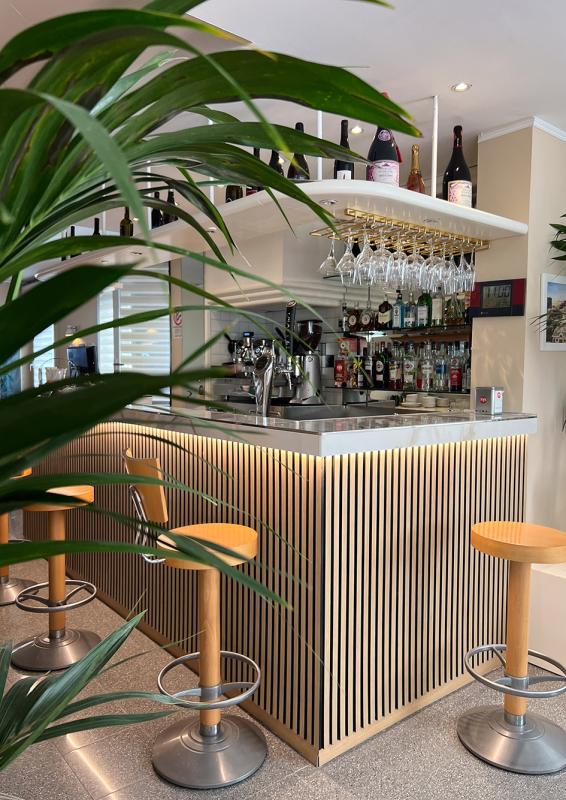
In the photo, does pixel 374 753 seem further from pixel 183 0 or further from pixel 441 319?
pixel 441 319

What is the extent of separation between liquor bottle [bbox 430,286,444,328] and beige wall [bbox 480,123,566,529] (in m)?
0.53

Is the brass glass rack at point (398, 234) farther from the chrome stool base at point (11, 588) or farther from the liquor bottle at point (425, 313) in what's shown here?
the chrome stool base at point (11, 588)

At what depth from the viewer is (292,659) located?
2.37 m

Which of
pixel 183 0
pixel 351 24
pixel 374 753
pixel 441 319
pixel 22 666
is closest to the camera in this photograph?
pixel 183 0

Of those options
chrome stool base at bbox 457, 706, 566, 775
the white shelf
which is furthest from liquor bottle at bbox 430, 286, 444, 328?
chrome stool base at bbox 457, 706, 566, 775

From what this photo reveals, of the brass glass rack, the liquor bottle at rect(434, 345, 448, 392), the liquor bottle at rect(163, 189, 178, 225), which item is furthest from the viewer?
the liquor bottle at rect(434, 345, 448, 392)

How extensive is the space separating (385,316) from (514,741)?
3.21m

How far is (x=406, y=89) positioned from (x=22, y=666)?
346cm

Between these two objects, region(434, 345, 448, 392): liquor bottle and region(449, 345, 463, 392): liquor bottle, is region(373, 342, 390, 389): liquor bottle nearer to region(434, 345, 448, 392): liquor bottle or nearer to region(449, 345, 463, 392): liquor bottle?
region(434, 345, 448, 392): liquor bottle

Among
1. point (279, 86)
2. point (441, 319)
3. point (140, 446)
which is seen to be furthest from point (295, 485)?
point (441, 319)

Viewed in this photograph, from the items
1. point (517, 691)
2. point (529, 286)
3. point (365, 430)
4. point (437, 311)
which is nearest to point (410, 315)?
point (437, 311)

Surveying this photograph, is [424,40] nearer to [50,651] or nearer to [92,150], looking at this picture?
[92,150]

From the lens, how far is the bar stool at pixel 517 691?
2.23 meters

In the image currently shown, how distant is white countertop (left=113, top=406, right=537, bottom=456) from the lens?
7.13ft
